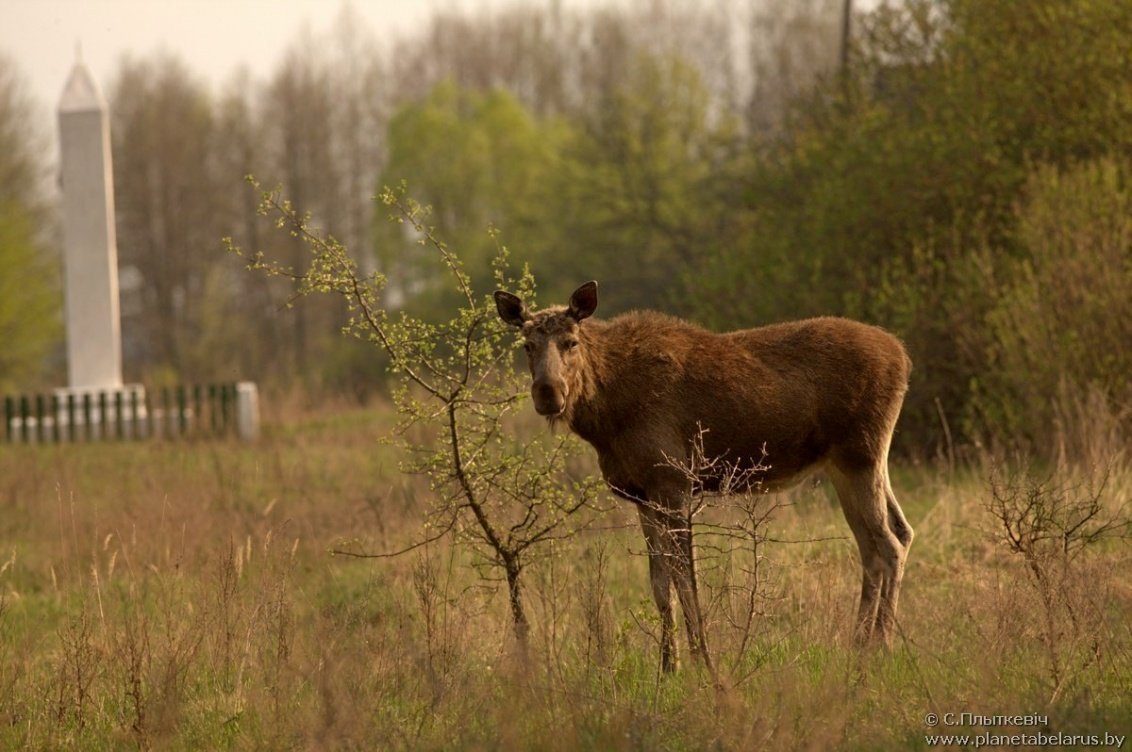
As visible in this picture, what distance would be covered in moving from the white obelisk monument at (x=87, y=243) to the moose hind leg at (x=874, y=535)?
2208 centimetres

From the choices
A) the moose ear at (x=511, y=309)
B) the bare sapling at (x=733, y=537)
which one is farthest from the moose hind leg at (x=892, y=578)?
the moose ear at (x=511, y=309)

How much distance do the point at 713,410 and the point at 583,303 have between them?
1112 mm

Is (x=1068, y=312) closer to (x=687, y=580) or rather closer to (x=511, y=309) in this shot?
(x=687, y=580)

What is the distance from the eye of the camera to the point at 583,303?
8.12 metres

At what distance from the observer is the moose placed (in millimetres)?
8031

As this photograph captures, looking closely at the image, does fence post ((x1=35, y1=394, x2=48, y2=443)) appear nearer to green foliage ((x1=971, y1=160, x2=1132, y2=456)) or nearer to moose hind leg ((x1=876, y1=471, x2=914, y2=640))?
green foliage ((x1=971, y1=160, x2=1132, y2=456))

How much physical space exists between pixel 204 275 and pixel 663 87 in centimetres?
2918

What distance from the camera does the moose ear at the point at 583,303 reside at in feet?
26.4

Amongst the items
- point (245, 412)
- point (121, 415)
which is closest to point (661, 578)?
point (245, 412)

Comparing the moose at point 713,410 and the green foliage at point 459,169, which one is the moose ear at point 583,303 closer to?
the moose at point 713,410

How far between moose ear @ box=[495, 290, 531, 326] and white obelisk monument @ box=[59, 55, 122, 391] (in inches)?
868

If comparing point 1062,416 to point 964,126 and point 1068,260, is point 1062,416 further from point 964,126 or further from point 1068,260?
point 964,126

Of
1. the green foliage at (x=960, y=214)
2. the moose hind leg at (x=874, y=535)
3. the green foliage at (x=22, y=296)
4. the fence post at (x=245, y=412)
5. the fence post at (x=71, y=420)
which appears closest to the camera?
the moose hind leg at (x=874, y=535)

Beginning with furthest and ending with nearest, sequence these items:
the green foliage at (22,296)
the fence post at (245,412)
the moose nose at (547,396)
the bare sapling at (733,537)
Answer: the green foliage at (22,296), the fence post at (245,412), the moose nose at (547,396), the bare sapling at (733,537)
